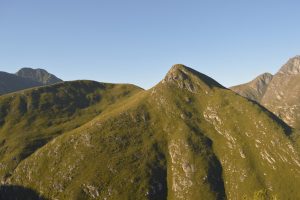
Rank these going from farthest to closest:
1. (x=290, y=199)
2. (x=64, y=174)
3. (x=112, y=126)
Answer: (x=112, y=126), (x=64, y=174), (x=290, y=199)

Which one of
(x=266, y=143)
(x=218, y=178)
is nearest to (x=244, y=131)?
(x=266, y=143)

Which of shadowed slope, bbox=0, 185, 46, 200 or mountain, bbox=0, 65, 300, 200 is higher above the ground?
mountain, bbox=0, 65, 300, 200

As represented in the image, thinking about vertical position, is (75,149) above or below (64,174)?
above

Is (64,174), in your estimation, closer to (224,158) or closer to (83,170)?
(83,170)

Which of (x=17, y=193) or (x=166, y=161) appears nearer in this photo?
(x=17, y=193)

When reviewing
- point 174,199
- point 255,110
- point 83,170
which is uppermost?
point 255,110

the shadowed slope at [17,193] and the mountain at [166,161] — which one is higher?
the mountain at [166,161]

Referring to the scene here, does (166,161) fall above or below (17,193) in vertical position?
above

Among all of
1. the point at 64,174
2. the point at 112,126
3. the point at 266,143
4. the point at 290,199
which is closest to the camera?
the point at 290,199

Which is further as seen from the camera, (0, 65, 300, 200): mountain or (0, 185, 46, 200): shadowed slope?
(0, 65, 300, 200): mountain

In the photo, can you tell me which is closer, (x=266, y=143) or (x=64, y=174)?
(x=64, y=174)

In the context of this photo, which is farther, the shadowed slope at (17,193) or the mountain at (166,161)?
the mountain at (166,161)
